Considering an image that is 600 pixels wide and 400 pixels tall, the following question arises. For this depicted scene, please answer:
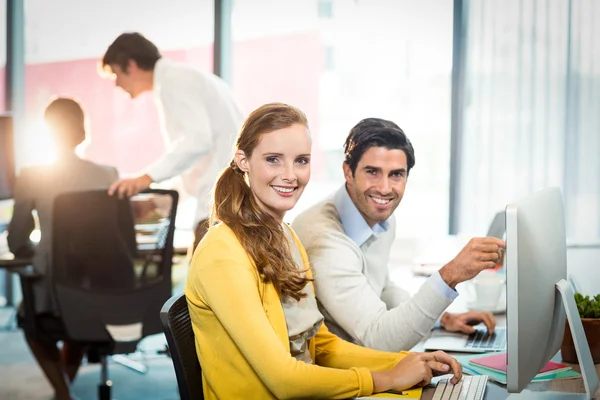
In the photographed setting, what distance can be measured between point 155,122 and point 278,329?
13.4 feet

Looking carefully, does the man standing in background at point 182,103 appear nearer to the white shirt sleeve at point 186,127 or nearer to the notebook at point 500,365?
the white shirt sleeve at point 186,127

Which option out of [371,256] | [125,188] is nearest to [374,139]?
[371,256]

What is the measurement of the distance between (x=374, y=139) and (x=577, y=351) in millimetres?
718

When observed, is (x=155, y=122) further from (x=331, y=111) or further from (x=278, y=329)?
(x=278, y=329)

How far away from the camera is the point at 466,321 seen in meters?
1.94

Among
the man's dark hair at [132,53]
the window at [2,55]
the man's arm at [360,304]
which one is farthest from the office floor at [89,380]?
the man's arm at [360,304]

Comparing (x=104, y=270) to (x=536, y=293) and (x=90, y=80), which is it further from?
(x=90, y=80)

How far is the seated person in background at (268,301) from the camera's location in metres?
1.31

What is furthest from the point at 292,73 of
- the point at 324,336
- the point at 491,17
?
the point at 324,336

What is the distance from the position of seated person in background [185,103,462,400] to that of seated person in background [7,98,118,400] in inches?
65.6

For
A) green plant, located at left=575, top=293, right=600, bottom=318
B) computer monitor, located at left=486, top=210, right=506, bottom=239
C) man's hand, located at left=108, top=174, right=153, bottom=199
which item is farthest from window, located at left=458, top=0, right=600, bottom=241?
green plant, located at left=575, top=293, right=600, bottom=318

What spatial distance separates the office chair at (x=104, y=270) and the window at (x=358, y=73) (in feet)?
6.98

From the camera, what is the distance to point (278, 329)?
4.62 ft

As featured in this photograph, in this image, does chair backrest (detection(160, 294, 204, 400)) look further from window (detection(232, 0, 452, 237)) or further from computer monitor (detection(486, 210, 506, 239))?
window (detection(232, 0, 452, 237))
